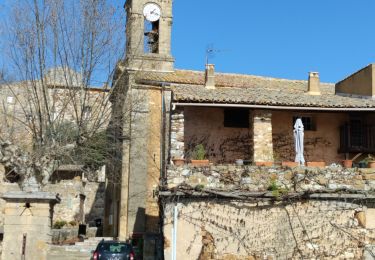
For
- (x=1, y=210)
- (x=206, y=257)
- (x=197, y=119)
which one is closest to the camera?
→ (x=206, y=257)

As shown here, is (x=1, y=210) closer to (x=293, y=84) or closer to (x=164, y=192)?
(x=164, y=192)

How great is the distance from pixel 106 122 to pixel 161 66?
10.6 metres

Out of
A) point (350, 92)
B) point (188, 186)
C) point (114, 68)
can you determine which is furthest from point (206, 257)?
point (350, 92)

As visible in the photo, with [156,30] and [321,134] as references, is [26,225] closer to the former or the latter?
[321,134]

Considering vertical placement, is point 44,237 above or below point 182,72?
below

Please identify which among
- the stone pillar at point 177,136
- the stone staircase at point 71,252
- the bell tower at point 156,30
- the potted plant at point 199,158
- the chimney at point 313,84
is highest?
the bell tower at point 156,30

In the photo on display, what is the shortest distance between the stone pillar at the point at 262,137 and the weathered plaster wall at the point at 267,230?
3.96m

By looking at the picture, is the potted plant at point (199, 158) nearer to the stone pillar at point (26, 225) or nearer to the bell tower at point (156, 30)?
the stone pillar at point (26, 225)

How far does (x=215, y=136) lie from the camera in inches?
802

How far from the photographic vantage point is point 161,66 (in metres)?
29.2

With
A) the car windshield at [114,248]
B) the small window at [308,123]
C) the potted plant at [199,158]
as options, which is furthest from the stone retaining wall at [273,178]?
the small window at [308,123]

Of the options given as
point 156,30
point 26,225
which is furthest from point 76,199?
point 26,225

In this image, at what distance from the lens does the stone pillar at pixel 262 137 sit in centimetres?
1873

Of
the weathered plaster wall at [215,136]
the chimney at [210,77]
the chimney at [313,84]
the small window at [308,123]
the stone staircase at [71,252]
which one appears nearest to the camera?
the stone staircase at [71,252]
